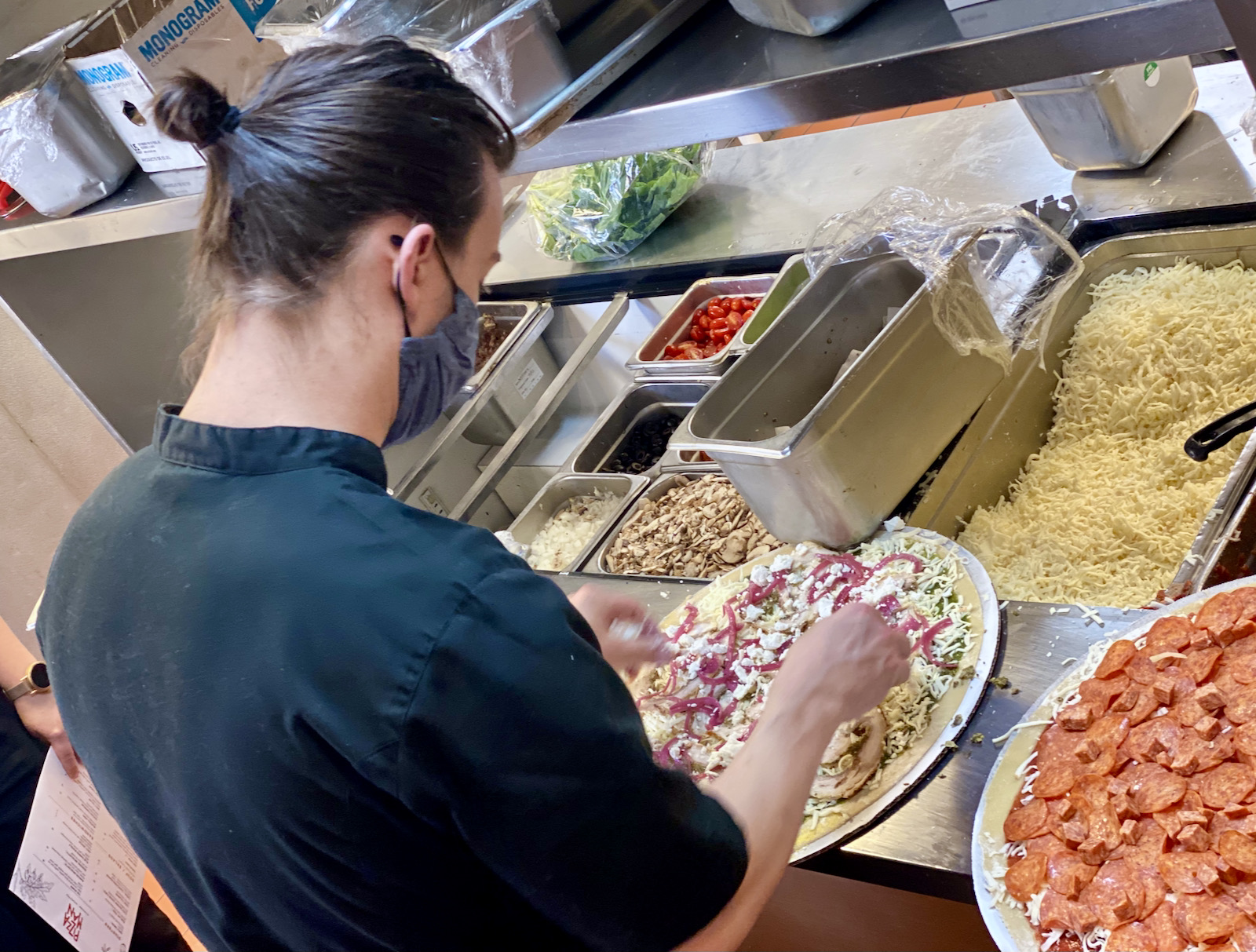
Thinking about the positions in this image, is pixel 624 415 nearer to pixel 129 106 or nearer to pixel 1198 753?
pixel 129 106

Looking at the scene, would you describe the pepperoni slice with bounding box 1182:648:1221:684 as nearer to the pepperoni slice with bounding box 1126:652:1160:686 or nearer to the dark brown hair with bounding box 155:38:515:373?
the pepperoni slice with bounding box 1126:652:1160:686

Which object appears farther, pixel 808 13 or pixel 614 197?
pixel 614 197

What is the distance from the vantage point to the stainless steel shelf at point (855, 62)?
1.21 meters

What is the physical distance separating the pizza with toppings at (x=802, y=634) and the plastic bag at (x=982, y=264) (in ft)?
1.60

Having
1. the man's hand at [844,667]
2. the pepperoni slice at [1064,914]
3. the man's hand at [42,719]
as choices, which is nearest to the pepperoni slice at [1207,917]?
the pepperoni slice at [1064,914]

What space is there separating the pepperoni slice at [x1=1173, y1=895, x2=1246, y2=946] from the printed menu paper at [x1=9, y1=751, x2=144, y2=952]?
233 centimetres

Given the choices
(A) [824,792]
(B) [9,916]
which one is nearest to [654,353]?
(A) [824,792]

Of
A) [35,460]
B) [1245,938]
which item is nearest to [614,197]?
[1245,938]

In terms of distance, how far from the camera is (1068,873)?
4.52 feet

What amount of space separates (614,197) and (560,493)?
99 cm

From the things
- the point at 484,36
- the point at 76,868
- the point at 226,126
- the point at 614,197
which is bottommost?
the point at 76,868

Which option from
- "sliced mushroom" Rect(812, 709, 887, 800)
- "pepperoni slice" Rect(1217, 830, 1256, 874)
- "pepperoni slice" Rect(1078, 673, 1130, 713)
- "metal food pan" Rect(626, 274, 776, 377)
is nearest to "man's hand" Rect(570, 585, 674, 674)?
"sliced mushroom" Rect(812, 709, 887, 800)

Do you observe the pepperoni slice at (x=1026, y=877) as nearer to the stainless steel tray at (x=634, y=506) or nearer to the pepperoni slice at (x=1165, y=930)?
the pepperoni slice at (x=1165, y=930)

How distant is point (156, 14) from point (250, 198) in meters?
1.50
